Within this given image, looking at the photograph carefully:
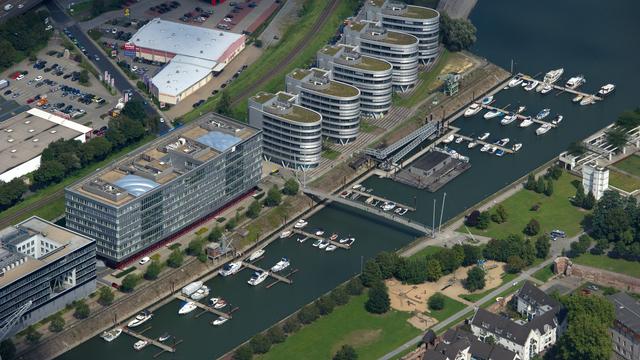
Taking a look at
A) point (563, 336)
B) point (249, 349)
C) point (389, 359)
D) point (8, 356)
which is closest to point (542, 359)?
point (563, 336)

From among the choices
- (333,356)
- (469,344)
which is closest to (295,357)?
(333,356)

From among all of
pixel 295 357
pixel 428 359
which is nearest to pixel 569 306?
pixel 428 359

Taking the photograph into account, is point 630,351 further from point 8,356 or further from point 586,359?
point 8,356

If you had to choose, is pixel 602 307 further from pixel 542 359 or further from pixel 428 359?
pixel 428 359

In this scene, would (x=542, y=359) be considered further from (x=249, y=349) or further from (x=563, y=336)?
(x=249, y=349)

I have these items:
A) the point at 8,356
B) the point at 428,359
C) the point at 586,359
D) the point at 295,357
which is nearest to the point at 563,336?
the point at 586,359

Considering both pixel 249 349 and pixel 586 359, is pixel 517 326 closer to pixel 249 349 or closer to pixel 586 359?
pixel 586 359
